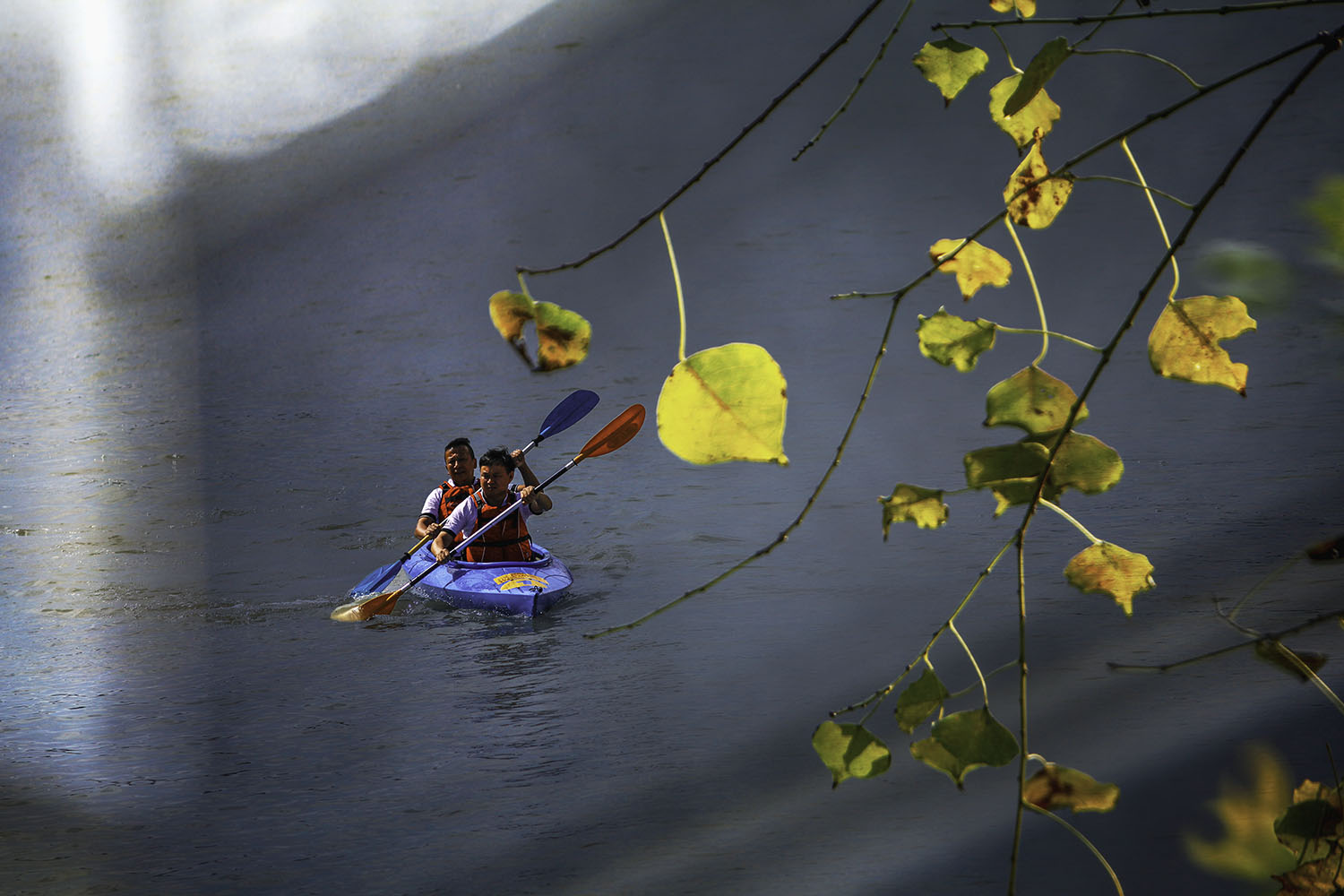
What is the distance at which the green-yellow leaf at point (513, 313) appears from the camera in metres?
0.37

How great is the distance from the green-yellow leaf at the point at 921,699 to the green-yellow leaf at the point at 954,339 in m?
0.09

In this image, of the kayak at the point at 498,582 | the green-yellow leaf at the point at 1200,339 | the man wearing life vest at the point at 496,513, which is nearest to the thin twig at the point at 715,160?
the green-yellow leaf at the point at 1200,339

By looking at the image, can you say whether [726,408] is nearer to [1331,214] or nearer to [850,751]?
[850,751]

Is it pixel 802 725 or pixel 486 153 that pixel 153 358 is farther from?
pixel 802 725

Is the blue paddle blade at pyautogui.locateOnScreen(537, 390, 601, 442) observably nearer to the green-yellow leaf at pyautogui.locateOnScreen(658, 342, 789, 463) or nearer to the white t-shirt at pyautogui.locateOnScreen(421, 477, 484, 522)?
the white t-shirt at pyautogui.locateOnScreen(421, 477, 484, 522)

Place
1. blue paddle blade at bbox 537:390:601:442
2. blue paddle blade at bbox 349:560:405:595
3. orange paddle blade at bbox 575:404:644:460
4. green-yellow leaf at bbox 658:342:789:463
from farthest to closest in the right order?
blue paddle blade at bbox 349:560:405:595
blue paddle blade at bbox 537:390:601:442
orange paddle blade at bbox 575:404:644:460
green-yellow leaf at bbox 658:342:789:463

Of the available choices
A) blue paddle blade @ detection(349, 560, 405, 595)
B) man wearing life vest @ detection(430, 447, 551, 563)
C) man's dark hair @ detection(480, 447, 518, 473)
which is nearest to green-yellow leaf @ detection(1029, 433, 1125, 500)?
man wearing life vest @ detection(430, 447, 551, 563)

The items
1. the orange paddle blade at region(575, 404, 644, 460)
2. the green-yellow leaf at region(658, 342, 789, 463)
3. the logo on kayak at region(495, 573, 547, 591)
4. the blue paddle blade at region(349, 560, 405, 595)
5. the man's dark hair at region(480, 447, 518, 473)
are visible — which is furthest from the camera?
the blue paddle blade at region(349, 560, 405, 595)

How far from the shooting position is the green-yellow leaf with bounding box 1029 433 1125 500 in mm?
359

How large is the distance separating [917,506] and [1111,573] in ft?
0.18

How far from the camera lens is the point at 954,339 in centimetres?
38

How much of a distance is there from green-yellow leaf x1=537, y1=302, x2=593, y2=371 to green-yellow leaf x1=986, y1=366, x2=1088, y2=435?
11cm

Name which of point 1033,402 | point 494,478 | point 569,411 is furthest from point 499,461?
point 1033,402

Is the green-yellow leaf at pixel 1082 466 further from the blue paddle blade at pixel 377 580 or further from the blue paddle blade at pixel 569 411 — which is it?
the blue paddle blade at pixel 377 580
